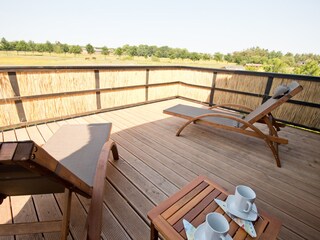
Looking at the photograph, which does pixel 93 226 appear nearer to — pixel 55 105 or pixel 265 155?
pixel 265 155

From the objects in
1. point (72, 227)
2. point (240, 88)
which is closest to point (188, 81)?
point (240, 88)

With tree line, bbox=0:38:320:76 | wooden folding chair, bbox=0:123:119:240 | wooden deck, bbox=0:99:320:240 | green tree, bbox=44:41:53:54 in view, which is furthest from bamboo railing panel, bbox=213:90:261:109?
green tree, bbox=44:41:53:54

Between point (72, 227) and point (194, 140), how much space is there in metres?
2.43

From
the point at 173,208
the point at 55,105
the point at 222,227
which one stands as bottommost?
the point at 55,105

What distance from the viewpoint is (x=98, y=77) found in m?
4.49

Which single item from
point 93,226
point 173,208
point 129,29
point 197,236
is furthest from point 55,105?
point 129,29

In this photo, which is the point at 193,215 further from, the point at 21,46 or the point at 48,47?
the point at 48,47

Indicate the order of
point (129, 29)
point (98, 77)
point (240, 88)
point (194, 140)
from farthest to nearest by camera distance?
1. point (129, 29)
2. point (240, 88)
3. point (98, 77)
4. point (194, 140)

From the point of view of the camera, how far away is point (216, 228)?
0.86m

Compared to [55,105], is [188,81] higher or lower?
higher

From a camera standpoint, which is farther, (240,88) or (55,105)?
(240,88)

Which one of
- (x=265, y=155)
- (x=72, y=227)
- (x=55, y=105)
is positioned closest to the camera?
(x=72, y=227)

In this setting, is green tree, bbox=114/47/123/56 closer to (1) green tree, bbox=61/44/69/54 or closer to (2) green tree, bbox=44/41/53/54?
(1) green tree, bbox=61/44/69/54

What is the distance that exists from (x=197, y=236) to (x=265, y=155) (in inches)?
103
